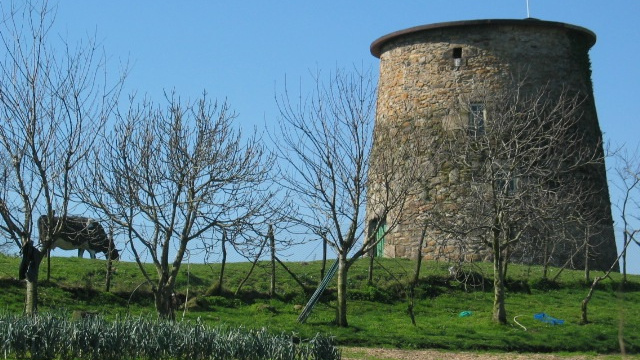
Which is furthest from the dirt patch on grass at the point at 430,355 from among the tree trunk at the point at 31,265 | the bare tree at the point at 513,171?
the tree trunk at the point at 31,265

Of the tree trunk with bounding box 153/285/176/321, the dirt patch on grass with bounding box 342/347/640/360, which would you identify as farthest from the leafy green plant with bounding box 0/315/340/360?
the tree trunk with bounding box 153/285/176/321

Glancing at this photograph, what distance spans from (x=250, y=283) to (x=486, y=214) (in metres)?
6.10

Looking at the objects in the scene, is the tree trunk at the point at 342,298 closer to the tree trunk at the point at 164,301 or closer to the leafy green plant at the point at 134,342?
the tree trunk at the point at 164,301

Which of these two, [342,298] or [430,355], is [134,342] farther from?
[342,298]

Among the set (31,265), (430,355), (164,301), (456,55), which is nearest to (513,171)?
(430,355)

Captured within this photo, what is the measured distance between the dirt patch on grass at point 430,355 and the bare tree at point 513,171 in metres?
3.68

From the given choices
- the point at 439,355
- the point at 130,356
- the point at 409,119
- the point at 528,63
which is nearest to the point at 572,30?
the point at 528,63

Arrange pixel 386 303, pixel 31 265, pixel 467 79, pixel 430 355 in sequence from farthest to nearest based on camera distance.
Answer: pixel 467 79 < pixel 386 303 < pixel 430 355 < pixel 31 265

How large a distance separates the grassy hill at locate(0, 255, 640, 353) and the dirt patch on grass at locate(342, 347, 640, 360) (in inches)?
24.9

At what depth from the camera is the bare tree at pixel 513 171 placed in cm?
2247

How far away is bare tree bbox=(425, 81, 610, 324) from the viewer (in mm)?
22469

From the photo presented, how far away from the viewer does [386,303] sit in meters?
23.8

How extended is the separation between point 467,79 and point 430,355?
1619cm

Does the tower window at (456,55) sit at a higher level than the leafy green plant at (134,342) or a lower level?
higher
